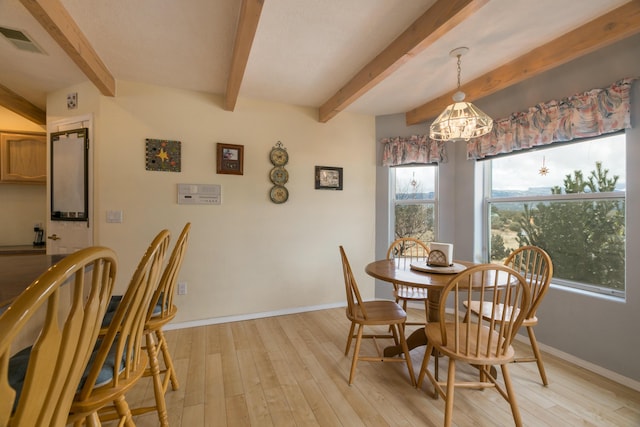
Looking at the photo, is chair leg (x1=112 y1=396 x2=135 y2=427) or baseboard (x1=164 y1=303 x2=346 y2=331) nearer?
chair leg (x1=112 y1=396 x2=135 y2=427)

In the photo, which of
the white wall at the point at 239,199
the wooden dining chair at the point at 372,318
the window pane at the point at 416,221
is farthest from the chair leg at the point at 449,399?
the window pane at the point at 416,221

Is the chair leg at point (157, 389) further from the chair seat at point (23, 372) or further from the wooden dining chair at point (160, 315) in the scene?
the chair seat at point (23, 372)

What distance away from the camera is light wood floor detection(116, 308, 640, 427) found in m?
1.53

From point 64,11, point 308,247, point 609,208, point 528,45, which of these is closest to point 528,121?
point 528,45

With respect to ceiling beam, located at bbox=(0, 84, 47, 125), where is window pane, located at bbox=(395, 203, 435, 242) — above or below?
below

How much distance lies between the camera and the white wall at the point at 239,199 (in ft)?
8.40

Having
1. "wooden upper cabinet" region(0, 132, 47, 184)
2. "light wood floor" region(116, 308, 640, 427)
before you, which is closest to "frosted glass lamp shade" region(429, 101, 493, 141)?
"light wood floor" region(116, 308, 640, 427)

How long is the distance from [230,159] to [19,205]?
2.63 m

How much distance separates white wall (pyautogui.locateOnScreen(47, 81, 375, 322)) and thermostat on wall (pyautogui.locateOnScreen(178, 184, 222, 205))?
6 centimetres

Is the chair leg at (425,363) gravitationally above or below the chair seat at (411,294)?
below

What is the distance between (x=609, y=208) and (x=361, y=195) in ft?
7.05

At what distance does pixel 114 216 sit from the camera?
2537 mm

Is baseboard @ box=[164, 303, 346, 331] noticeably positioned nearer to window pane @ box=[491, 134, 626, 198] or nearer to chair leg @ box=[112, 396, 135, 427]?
chair leg @ box=[112, 396, 135, 427]

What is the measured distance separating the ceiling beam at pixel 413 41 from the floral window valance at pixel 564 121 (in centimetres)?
127
